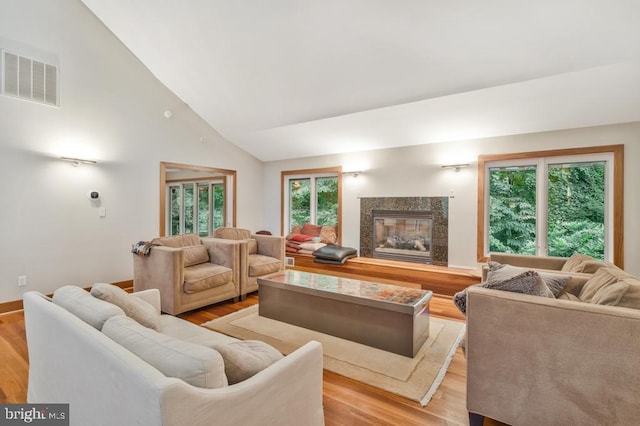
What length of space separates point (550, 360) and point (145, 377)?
165 cm

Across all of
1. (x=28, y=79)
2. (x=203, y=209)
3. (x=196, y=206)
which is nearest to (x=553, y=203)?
(x=28, y=79)

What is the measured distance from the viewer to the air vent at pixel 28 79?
11.1ft

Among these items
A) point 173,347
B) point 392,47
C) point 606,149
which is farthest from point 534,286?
point 606,149

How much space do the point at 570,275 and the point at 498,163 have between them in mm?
2457

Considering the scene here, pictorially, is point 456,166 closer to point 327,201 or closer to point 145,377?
point 327,201

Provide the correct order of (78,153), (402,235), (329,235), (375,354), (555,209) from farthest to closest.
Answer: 1. (329,235)
2. (402,235)
3. (78,153)
4. (555,209)
5. (375,354)

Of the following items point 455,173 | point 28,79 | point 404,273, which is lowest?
point 404,273

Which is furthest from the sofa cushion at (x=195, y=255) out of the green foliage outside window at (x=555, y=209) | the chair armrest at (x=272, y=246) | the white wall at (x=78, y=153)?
the green foliage outside window at (x=555, y=209)

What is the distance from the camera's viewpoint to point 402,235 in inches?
197

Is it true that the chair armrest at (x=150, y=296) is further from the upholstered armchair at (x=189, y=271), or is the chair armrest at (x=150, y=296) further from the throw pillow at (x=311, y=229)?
the throw pillow at (x=311, y=229)

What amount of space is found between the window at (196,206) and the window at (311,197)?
156cm

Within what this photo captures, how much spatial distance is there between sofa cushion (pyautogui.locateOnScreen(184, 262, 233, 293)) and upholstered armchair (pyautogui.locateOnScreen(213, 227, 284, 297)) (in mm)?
258

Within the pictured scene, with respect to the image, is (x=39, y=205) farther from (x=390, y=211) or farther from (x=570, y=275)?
(x=570, y=275)

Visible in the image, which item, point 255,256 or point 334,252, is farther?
point 334,252
